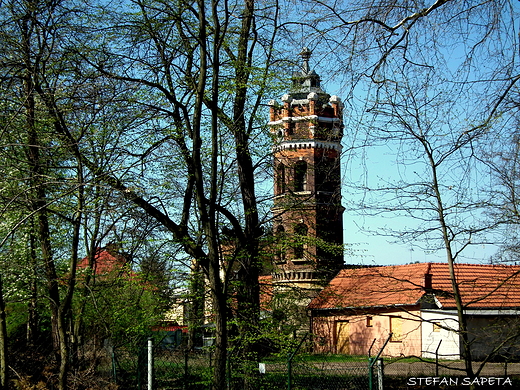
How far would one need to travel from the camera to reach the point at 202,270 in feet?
38.7

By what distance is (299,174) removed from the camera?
46.6 ft

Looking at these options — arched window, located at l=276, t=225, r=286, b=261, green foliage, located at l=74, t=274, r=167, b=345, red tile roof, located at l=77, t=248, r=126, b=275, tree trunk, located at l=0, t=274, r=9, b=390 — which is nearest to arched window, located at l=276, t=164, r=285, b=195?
arched window, located at l=276, t=225, r=286, b=261

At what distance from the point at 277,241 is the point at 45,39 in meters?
6.24

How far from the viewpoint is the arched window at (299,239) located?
→ 39.8 feet

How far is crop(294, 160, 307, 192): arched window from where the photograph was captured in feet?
45.1

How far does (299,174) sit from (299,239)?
2.48 metres

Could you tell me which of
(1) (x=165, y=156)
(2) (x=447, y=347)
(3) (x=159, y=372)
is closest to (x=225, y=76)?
(1) (x=165, y=156)

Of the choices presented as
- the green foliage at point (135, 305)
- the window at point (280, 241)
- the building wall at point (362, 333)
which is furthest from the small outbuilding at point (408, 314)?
the green foliage at point (135, 305)

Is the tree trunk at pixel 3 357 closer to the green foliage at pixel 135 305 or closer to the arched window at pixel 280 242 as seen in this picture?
the green foliage at pixel 135 305

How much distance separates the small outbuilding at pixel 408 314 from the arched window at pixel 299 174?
2.22 m

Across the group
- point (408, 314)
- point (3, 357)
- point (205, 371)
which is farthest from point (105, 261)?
point (3, 357)

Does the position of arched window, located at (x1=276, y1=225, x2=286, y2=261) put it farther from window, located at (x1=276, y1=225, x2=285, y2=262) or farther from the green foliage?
the green foliage

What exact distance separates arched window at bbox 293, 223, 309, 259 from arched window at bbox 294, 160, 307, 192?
1.14 meters

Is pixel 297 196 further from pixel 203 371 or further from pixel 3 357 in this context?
pixel 3 357
